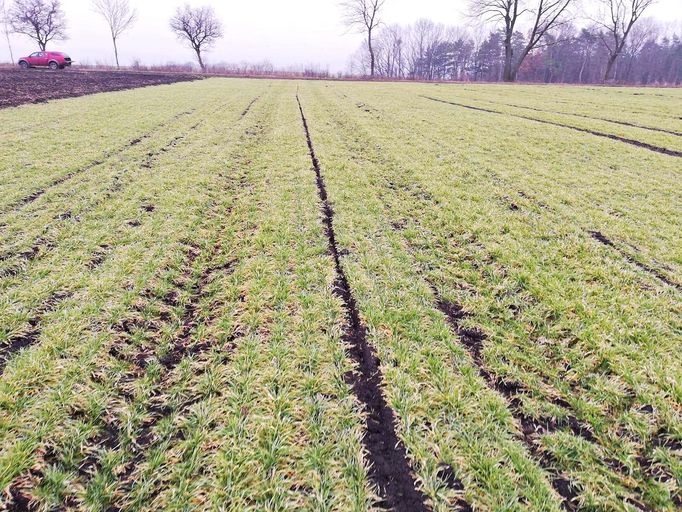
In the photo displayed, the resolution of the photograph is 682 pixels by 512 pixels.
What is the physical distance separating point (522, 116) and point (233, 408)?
18.6m

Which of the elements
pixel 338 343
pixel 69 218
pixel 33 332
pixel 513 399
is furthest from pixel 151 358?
pixel 69 218

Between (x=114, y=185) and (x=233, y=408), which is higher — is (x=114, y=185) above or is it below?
above

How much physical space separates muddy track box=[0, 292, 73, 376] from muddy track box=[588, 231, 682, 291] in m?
6.96

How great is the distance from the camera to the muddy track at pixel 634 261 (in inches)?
166

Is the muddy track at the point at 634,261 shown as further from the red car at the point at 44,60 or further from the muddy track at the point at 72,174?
the red car at the point at 44,60

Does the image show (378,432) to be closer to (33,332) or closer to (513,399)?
(513,399)

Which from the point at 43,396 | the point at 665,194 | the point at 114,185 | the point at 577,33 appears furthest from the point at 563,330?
the point at 577,33

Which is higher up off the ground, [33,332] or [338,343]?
[33,332]

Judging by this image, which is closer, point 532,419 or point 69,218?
point 532,419

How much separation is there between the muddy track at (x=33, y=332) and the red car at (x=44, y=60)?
4887 cm

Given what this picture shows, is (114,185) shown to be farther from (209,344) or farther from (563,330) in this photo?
(563,330)

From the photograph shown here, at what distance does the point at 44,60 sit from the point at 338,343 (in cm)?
5178

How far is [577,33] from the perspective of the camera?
78000 mm

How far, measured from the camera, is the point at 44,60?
37.3 m
